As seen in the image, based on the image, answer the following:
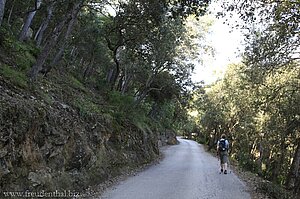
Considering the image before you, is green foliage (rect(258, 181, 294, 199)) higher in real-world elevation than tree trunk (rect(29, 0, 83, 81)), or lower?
lower

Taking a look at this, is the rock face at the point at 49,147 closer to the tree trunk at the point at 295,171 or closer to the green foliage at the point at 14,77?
the green foliage at the point at 14,77

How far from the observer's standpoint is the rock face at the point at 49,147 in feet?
22.1

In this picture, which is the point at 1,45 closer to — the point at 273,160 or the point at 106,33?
the point at 106,33

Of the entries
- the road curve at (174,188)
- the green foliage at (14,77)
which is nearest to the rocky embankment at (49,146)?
the green foliage at (14,77)

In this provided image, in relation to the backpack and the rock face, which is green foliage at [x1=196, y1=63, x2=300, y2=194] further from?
the rock face

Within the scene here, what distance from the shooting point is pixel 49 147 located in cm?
833

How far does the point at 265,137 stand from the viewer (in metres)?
25.2

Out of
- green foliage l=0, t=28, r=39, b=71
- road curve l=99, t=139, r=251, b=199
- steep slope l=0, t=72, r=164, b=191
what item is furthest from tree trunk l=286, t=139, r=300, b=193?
green foliage l=0, t=28, r=39, b=71

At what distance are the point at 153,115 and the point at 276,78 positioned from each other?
25839 millimetres

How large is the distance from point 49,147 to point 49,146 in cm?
3

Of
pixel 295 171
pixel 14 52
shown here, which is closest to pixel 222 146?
pixel 295 171

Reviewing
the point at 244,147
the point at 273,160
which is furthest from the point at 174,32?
the point at 244,147

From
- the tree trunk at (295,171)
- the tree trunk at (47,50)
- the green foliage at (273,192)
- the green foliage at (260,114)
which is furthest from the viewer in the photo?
the green foliage at (260,114)

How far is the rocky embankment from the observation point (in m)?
6.76
